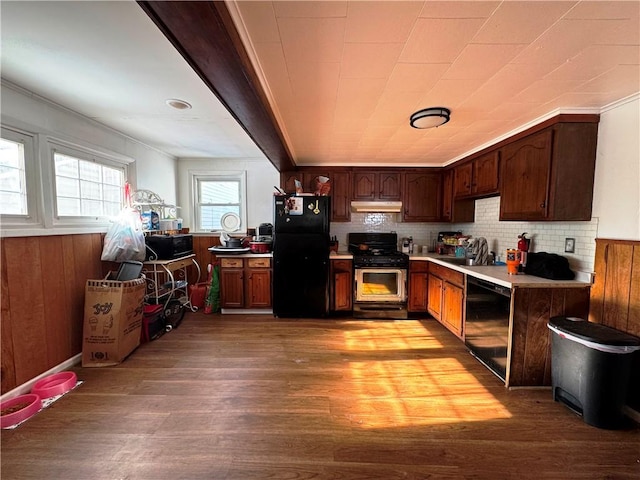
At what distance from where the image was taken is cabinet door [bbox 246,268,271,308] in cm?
368

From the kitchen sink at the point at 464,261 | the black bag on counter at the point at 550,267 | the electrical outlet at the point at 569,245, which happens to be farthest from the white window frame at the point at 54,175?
the electrical outlet at the point at 569,245

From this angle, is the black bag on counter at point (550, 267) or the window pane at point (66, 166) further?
the window pane at point (66, 166)

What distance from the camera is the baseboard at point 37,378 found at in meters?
1.87

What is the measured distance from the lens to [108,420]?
1.72 metres

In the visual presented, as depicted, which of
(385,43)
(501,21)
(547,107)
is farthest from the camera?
(547,107)

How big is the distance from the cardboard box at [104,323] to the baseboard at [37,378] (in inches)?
4.8

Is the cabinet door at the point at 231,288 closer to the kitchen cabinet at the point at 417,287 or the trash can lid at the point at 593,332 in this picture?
the kitchen cabinet at the point at 417,287

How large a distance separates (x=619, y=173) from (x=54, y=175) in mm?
4639

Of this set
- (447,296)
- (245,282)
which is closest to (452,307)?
(447,296)

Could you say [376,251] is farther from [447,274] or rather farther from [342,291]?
[447,274]

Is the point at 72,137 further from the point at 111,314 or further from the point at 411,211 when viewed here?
the point at 411,211

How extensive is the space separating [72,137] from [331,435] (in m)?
3.38

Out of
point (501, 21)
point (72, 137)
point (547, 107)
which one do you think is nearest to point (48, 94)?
point (72, 137)

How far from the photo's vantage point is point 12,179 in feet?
6.55
